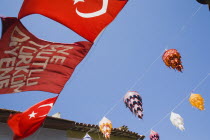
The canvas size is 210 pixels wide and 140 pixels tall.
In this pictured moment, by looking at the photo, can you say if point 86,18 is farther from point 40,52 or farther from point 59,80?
point 59,80

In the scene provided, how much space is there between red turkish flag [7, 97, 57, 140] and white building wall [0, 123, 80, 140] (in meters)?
2.84

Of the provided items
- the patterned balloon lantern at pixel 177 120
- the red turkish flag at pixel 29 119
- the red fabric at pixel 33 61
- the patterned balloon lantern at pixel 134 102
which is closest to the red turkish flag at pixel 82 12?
the red fabric at pixel 33 61

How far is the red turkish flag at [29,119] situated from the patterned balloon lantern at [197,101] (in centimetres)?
545

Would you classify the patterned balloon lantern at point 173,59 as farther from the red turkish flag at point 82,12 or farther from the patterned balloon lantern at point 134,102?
the red turkish flag at point 82,12

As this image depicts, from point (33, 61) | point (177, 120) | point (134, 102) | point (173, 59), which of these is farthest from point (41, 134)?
point (173, 59)

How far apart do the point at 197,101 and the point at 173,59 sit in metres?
1.99

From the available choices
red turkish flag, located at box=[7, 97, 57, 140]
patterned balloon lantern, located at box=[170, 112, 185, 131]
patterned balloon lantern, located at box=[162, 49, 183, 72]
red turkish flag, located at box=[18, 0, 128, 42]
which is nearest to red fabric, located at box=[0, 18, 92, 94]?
red turkish flag, located at box=[18, 0, 128, 42]

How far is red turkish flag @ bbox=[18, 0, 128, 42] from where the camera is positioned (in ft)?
14.7

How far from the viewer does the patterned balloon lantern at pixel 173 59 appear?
7734 mm

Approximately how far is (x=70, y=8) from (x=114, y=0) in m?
1.01

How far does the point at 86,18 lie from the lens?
4.66m

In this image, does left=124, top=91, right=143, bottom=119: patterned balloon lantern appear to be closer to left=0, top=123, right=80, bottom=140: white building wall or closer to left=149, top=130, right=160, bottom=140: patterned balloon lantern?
left=149, top=130, right=160, bottom=140: patterned balloon lantern

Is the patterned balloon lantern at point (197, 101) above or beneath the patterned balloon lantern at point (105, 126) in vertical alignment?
above

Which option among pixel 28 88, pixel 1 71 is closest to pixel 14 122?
pixel 28 88
